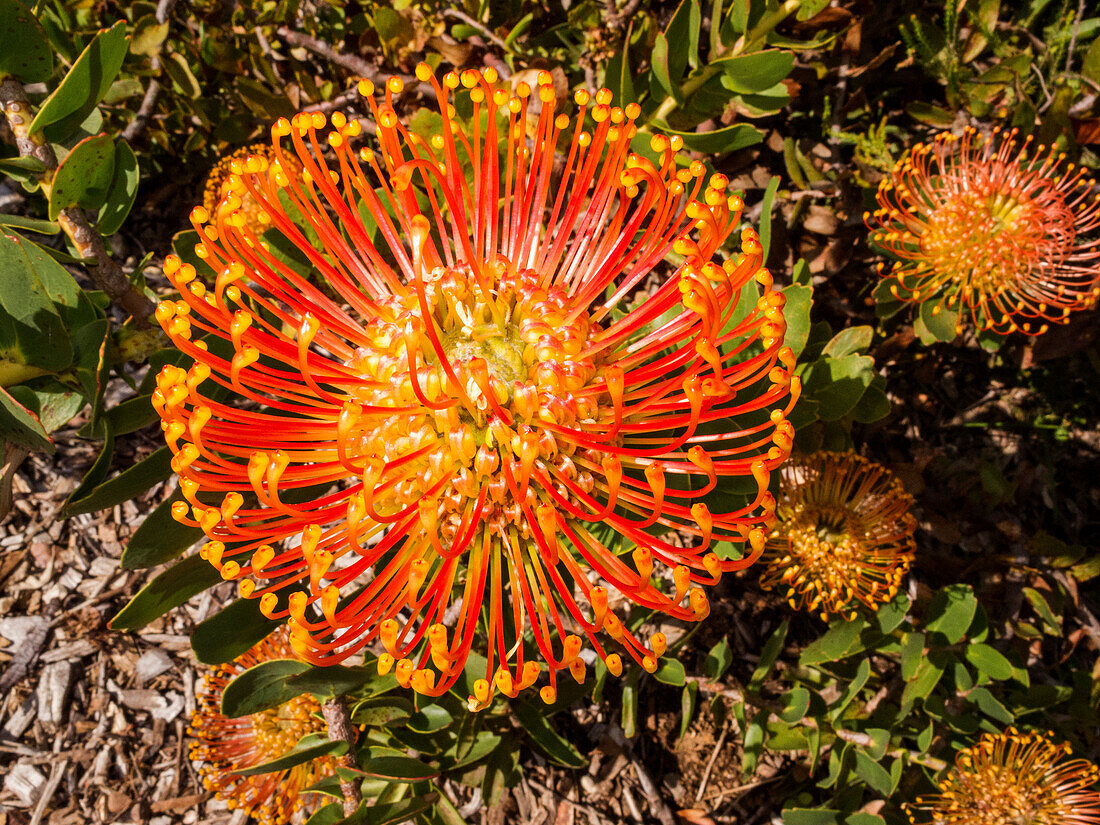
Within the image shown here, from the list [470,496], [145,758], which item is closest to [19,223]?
[470,496]

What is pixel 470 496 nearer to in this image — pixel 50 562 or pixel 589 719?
pixel 589 719

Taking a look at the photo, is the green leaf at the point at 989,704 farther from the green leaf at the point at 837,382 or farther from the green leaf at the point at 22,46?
the green leaf at the point at 22,46

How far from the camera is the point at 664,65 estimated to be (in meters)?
1.23

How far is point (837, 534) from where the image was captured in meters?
1.70

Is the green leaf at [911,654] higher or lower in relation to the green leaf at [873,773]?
higher

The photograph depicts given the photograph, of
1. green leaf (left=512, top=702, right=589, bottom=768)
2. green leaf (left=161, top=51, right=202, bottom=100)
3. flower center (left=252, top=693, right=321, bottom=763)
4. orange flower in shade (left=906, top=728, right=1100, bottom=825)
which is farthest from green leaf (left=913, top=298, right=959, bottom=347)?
green leaf (left=161, top=51, right=202, bottom=100)

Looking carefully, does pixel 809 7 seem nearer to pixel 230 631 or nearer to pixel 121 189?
pixel 121 189

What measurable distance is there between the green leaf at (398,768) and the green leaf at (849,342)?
1055 mm

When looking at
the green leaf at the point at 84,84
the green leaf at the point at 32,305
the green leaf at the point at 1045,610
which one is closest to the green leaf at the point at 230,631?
the green leaf at the point at 32,305

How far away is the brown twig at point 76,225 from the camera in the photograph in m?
1.07

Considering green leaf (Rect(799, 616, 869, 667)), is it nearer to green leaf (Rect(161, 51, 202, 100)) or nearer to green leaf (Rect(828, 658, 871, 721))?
green leaf (Rect(828, 658, 871, 721))

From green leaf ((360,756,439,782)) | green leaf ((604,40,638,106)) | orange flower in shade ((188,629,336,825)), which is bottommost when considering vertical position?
orange flower in shade ((188,629,336,825))

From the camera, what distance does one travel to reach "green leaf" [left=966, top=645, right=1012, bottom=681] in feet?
4.81

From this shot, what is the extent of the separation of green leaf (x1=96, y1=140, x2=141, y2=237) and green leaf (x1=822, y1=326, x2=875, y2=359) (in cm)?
125
